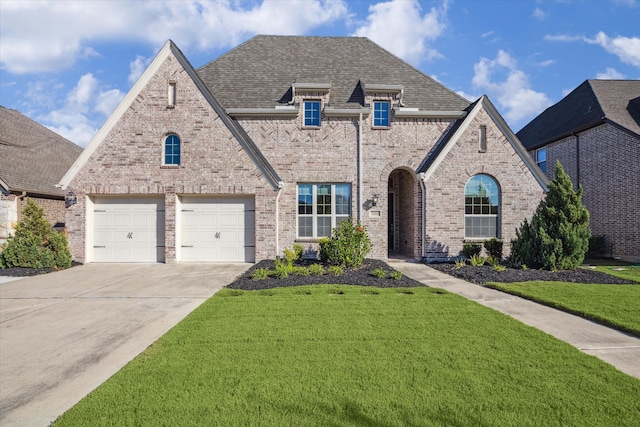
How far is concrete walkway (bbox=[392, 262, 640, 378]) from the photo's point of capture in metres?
4.24

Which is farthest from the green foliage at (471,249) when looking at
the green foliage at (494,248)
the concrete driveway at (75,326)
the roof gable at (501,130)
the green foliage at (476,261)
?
the concrete driveway at (75,326)

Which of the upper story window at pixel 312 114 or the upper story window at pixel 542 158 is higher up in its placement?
the upper story window at pixel 312 114

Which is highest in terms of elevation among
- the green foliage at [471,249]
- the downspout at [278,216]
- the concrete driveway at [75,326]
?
the downspout at [278,216]

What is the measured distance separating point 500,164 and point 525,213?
2.23 meters

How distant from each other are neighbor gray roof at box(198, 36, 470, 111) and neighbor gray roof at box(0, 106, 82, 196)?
374 inches

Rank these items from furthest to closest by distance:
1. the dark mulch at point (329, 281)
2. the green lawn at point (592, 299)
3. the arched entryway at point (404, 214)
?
1. the arched entryway at point (404, 214)
2. the dark mulch at point (329, 281)
3. the green lawn at point (592, 299)

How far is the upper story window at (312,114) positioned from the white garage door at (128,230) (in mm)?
6685

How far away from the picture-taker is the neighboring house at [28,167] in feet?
45.9

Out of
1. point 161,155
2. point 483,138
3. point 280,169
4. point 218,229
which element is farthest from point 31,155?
point 483,138

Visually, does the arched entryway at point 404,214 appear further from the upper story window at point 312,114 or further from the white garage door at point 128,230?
the white garage door at point 128,230

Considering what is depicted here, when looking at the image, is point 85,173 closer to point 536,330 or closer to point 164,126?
point 164,126

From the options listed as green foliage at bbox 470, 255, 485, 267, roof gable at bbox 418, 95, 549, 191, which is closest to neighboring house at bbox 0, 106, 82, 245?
roof gable at bbox 418, 95, 549, 191

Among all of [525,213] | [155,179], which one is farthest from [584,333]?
[155,179]

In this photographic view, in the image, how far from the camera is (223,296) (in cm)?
732
